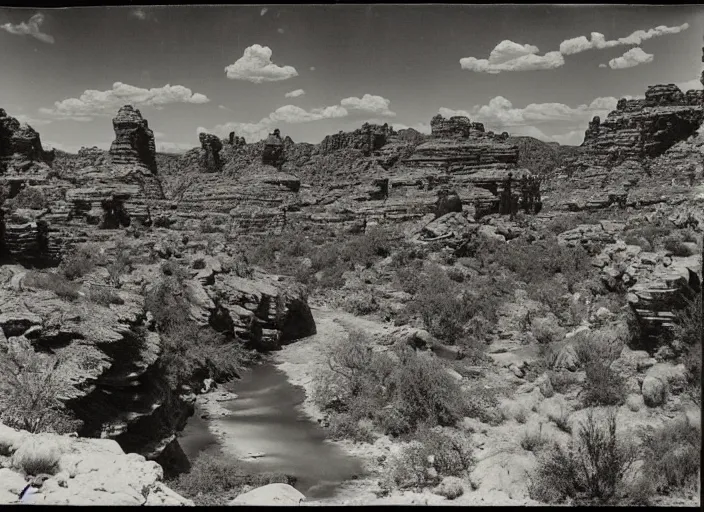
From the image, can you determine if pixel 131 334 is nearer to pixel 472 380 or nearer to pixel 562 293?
pixel 472 380

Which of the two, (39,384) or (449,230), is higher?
(449,230)

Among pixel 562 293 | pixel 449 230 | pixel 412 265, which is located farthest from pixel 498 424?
pixel 449 230

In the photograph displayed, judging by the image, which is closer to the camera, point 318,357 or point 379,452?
point 379,452

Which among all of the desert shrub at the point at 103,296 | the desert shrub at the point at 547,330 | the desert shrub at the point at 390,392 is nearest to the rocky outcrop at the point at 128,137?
the desert shrub at the point at 103,296

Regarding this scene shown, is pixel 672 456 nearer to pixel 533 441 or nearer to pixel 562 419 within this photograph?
pixel 533 441

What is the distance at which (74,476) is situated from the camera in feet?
17.4

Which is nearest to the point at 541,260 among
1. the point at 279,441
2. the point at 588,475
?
the point at 279,441

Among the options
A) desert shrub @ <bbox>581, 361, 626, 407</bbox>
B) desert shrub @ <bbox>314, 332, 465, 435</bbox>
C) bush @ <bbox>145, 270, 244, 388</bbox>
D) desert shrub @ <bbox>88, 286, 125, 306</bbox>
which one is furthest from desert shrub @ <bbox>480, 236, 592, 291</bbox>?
desert shrub @ <bbox>88, 286, 125, 306</bbox>

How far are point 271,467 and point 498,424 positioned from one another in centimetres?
421

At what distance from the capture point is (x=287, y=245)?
28.3 metres

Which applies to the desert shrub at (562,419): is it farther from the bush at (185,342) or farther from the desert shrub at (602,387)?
the bush at (185,342)

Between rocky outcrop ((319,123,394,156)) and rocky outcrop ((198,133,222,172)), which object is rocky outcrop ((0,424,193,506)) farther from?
rocky outcrop ((319,123,394,156))

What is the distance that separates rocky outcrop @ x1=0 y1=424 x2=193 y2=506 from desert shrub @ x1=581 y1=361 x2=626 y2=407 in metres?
6.93

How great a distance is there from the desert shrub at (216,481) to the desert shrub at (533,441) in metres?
3.79
